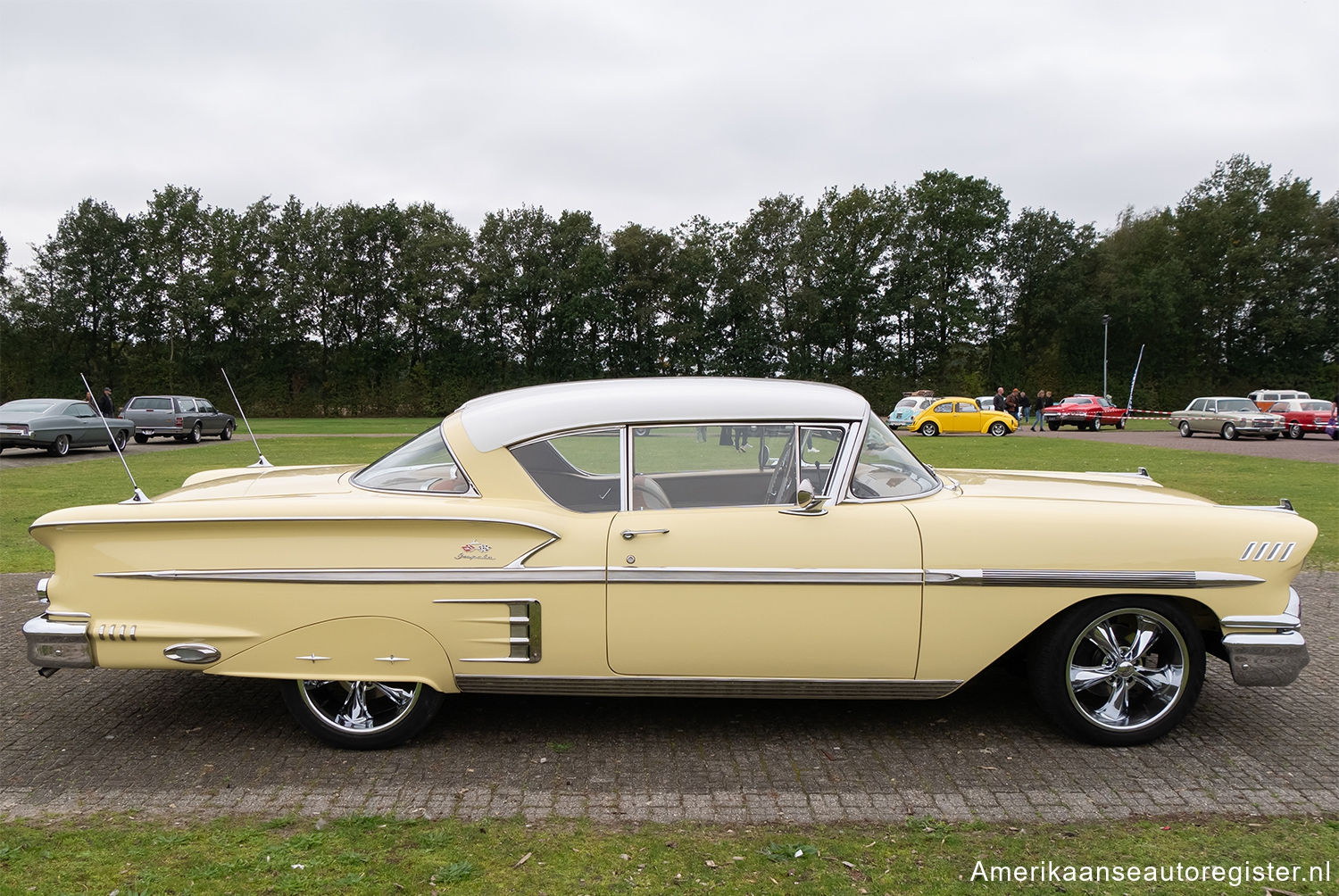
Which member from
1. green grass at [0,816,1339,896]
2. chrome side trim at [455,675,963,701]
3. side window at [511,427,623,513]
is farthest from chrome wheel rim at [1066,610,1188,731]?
side window at [511,427,623,513]

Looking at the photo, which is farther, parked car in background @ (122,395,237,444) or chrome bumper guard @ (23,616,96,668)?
parked car in background @ (122,395,237,444)

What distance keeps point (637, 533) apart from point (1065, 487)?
7.35 feet

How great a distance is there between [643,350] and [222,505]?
54.5m

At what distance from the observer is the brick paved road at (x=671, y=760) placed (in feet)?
11.0

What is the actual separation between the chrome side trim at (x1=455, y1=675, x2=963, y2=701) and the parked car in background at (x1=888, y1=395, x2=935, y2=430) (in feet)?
93.6

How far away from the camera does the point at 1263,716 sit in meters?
4.26

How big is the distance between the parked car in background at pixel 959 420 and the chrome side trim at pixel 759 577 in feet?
95.8

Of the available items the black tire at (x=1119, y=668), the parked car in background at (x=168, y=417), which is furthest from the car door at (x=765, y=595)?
the parked car in background at (x=168, y=417)

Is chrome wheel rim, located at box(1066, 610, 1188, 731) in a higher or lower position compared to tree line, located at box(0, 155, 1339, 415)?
lower

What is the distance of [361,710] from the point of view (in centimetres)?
388

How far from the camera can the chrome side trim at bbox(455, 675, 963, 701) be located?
3.76 meters

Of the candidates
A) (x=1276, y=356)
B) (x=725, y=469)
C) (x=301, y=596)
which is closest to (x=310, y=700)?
(x=301, y=596)

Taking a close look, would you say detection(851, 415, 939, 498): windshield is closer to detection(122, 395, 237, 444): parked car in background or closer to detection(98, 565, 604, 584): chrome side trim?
detection(98, 565, 604, 584): chrome side trim

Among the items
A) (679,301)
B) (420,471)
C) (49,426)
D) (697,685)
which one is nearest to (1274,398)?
(679,301)
